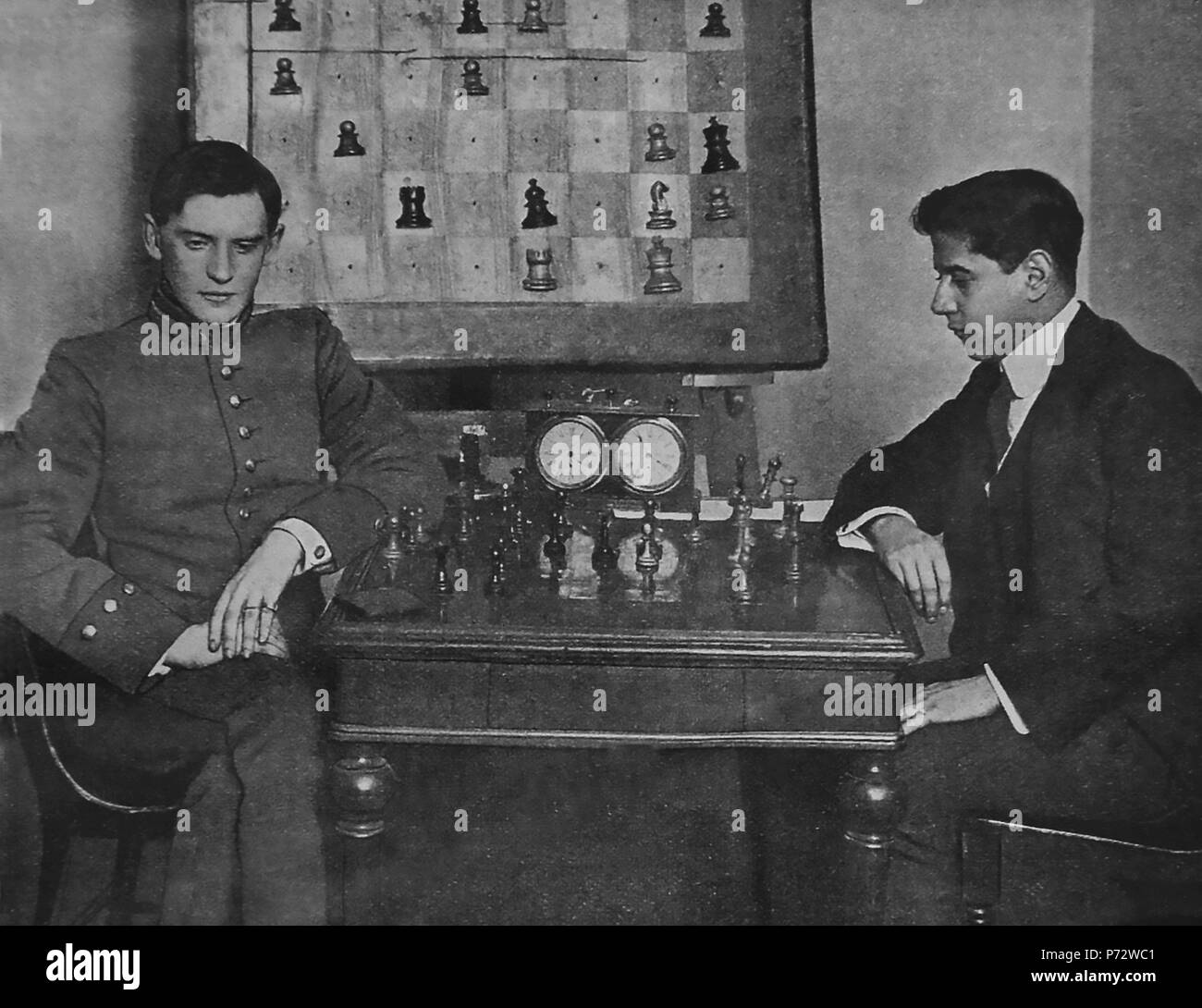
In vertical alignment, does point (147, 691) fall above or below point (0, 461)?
below

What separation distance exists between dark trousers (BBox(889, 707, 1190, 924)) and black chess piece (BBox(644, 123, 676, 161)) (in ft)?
4.53

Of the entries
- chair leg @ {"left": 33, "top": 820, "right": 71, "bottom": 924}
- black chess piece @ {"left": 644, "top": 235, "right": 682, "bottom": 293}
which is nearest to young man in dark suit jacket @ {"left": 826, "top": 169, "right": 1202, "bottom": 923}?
black chess piece @ {"left": 644, "top": 235, "right": 682, "bottom": 293}

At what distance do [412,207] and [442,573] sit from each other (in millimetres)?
834

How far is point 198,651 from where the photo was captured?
9.98ft

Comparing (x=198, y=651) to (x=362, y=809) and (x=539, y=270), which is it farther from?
(x=539, y=270)

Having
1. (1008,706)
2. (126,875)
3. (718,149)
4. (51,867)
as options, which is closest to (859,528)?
(1008,706)

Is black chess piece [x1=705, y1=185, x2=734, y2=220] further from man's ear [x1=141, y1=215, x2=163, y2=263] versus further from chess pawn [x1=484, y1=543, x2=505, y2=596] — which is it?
man's ear [x1=141, y1=215, x2=163, y2=263]

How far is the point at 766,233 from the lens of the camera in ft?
10.2

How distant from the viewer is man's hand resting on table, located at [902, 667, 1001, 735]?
3021 millimetres

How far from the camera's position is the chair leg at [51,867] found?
10.2ft
